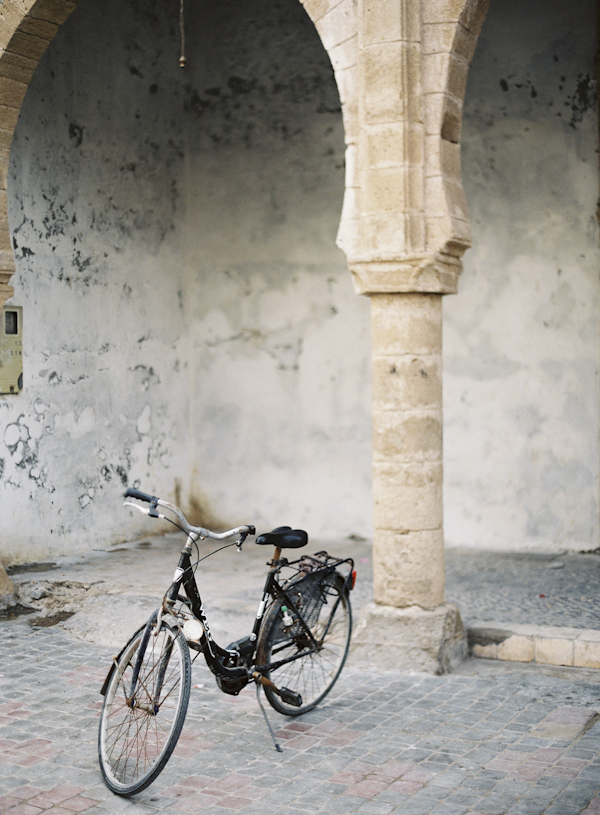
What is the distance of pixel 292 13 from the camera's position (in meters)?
9.70

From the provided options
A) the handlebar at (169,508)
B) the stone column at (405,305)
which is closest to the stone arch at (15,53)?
the stone column at (405,305)

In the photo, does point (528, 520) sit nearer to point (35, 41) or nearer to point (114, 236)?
point (114, 236)

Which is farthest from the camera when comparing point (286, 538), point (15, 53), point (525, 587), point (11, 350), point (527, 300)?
point (527, 300)

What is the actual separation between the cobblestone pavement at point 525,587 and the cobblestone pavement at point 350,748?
0.72 metres

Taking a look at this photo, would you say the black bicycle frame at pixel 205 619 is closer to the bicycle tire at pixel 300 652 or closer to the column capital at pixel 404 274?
the bicycle tire at pixel 300 652

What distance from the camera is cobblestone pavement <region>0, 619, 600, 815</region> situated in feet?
13.4

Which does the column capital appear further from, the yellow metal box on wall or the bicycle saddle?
the yellow metal box on wall

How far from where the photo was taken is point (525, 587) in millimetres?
7441

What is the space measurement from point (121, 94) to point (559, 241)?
4.39 m

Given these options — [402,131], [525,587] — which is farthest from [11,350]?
[525,587]

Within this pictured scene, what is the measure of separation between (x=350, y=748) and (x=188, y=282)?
653 cm

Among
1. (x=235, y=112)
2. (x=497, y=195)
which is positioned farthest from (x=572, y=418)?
(x=235, y=112)

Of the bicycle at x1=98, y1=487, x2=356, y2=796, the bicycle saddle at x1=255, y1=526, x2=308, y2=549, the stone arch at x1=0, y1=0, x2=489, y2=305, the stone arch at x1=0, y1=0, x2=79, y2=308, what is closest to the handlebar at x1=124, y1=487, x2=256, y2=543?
the bicycle at x1=98, y1=487, x2=356, y2=796

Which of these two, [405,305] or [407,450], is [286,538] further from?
[405,305]
